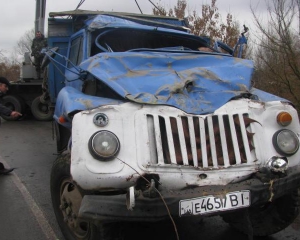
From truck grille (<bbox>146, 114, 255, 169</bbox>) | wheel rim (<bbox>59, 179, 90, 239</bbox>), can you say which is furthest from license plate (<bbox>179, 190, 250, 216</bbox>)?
wheel rim (<bbox>59, 179, 90, 239</bbox>)

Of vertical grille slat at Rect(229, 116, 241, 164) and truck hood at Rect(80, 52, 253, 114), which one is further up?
truck hood at Rect(80, 52, 253, 114)

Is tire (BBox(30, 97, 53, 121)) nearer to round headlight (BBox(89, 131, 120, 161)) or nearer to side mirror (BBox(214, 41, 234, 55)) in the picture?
side mirror (BBox(214, 41, 234, 55))

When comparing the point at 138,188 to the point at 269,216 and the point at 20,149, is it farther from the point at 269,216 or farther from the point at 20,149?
the point at 20,149

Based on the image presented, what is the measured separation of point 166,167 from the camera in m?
2.86

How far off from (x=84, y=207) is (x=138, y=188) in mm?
416

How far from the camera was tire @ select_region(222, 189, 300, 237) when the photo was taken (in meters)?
3.54

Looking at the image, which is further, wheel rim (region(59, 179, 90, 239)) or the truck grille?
wheel rim (region(59, 179, 90, 239))

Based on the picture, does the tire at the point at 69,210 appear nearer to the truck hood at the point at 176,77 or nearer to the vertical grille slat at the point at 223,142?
the truck hood at the point at 176,77

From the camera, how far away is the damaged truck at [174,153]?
2.73 meters

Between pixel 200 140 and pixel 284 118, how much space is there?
757 mm

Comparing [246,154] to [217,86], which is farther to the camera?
[217,86]

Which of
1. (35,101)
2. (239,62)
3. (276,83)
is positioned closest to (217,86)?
(239,62)

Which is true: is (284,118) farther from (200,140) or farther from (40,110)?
(40,110)

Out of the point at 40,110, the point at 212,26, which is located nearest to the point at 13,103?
the point at 40,110
